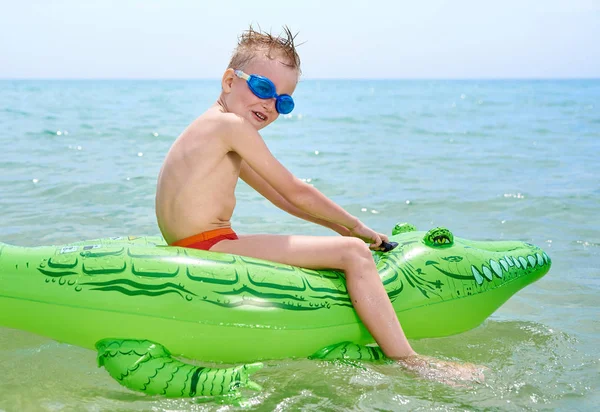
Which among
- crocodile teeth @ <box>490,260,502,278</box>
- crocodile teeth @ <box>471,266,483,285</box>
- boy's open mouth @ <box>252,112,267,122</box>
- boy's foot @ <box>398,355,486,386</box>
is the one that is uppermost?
boy's open mouth @ <box>252,112,267,122</box>

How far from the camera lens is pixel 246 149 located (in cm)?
301

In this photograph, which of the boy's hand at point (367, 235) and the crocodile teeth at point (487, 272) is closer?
the boy's hand at point (367, 235)

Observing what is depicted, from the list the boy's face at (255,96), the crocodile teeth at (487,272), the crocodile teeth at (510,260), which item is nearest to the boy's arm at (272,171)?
the boy's face at (255,96)

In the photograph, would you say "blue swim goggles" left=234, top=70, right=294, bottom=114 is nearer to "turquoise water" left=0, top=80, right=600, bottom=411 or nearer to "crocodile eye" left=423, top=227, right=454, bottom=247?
"crocodile eye" left=423, top=227, right=454, bottom=247

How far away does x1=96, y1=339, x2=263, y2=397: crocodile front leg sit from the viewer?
104 inches

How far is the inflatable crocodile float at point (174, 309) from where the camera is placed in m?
2.72

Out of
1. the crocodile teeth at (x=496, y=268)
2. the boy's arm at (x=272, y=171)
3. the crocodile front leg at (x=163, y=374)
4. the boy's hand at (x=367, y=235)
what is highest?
the boy's arm at (x=272, y=171)

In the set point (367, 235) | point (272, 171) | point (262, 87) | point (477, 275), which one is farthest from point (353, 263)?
point (262, 87)

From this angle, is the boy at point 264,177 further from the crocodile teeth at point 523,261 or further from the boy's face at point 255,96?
the crocodile teeth at point 523,261

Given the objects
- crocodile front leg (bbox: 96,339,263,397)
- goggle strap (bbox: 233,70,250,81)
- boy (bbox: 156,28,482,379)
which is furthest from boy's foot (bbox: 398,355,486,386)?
goggle strap (bbox: 233,70,250,81)

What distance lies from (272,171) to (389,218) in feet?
11.7

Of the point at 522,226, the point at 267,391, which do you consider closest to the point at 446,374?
the point at 267,391

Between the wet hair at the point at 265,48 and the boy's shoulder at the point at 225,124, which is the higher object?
the wet hair at the point at 265,48

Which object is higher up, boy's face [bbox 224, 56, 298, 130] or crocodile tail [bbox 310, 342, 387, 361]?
boy's face [bbox 224, 56, 298, 130]
